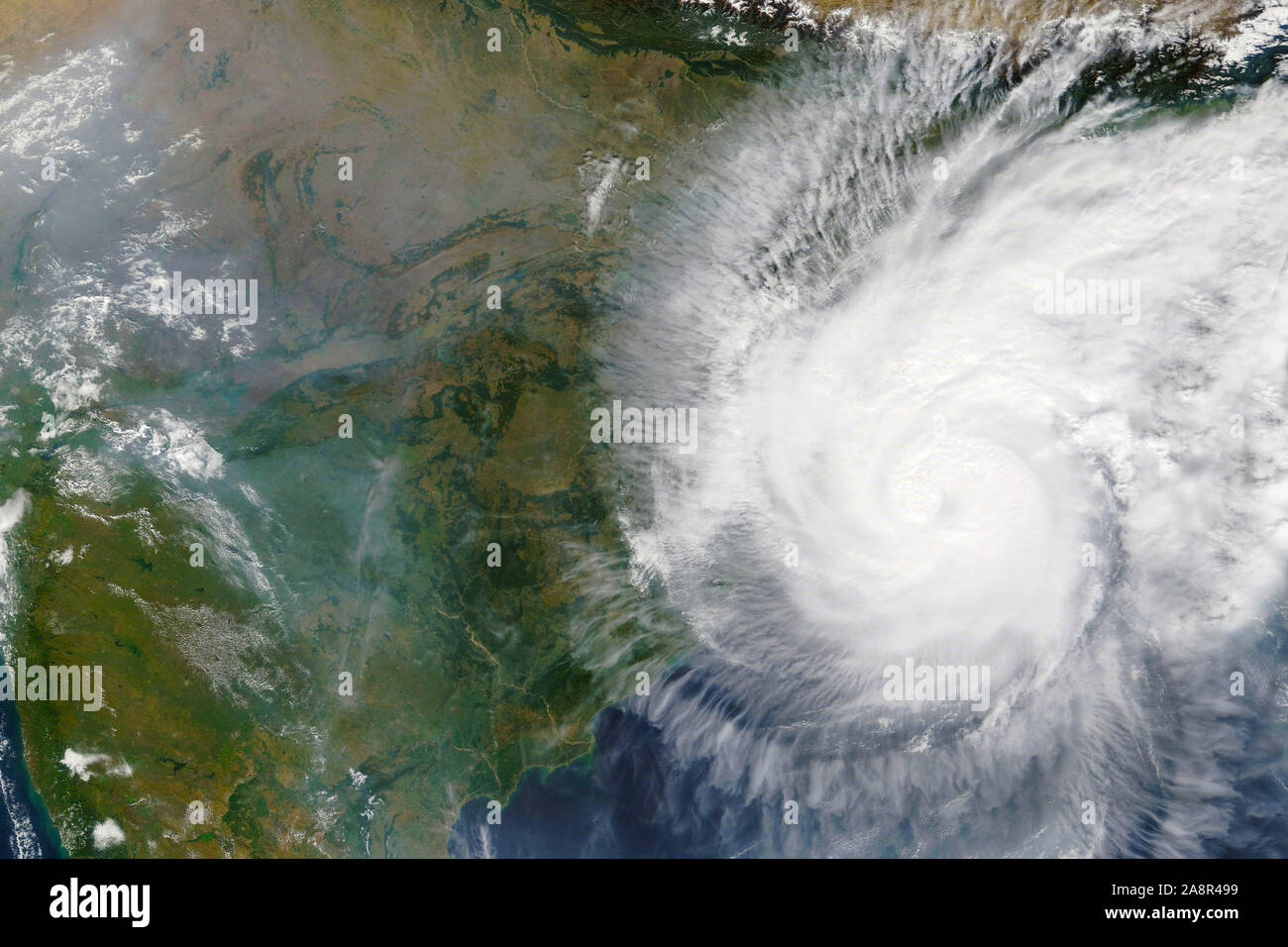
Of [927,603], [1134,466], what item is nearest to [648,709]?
[927,603]

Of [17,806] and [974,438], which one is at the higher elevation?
[974,438]

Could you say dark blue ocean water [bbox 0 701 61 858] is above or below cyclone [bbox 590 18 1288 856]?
below

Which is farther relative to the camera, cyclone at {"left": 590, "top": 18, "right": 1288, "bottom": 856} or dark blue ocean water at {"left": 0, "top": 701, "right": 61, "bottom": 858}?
dark blue ocean water at {"left": 0, "top": 701, "right": 61, "bottom": 858}

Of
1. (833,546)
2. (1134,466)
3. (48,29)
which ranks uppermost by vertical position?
(48,29)

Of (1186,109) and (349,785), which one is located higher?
(1186,109)

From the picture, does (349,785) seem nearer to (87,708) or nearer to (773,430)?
(87,708)

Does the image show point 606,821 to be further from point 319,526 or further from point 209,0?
point 209,0

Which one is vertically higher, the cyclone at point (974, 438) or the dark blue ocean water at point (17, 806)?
the cyclone at point (974, 438)

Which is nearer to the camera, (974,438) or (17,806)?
(974,438)

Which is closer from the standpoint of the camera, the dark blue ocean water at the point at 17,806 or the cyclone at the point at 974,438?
the cyclone at the point at 974,438
